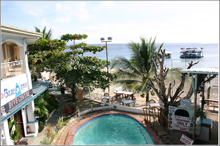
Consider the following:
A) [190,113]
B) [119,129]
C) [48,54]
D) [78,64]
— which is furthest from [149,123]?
[48,54]

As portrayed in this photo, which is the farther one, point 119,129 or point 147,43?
point 147,43

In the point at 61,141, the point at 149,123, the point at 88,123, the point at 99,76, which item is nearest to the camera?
the point at 61,141

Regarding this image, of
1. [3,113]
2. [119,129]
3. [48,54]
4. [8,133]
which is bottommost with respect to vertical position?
[119,129]

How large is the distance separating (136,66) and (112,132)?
5620mm

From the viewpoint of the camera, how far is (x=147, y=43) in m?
13.5

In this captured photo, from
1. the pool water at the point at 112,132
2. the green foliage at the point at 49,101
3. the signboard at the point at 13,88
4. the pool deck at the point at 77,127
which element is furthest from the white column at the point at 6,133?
the green foliage at the point at 49,101

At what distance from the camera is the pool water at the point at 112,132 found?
31.1ft

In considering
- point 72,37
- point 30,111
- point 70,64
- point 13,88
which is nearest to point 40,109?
point 30,111

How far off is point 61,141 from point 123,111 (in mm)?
5667

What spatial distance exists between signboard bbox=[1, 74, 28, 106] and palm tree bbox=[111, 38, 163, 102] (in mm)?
6915

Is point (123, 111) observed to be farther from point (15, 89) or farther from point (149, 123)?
point (15, 89)

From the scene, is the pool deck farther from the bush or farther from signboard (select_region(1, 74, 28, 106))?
signboard (select_region(1, 74, 28, 106))

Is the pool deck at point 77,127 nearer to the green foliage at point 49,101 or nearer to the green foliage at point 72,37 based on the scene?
the green foliage at point 49,101

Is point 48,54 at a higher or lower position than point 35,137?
higher
